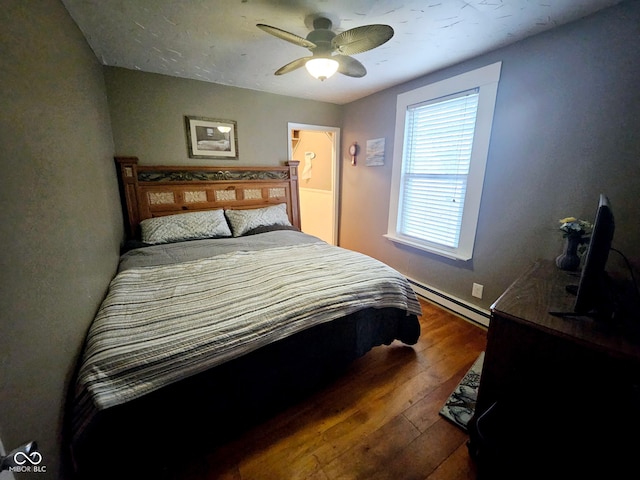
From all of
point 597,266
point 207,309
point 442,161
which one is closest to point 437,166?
point 442,161

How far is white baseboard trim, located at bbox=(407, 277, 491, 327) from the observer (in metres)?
2.28

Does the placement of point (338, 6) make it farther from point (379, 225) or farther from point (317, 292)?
point (379, 225)

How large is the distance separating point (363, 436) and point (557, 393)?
0.90m

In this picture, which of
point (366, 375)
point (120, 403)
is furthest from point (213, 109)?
point (366, 375)

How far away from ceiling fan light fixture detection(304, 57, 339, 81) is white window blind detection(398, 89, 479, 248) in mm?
1331

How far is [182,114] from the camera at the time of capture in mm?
2688

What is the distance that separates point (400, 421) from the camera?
142 centimetres

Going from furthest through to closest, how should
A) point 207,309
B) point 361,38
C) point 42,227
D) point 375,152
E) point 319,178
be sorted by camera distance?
point 319,178 → point 375,152 → point 361,38 → point 207,309 → point 42,227

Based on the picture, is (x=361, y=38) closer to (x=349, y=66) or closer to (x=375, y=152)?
(x=349, y=66)

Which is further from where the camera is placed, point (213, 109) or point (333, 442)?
point (213, 109)

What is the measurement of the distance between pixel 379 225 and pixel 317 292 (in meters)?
2.03

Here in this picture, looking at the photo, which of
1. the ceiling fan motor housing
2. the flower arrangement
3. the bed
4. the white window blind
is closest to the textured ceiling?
the ceiling fan motor housing

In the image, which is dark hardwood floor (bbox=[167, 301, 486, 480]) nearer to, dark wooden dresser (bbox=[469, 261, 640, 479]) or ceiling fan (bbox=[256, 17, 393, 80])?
dark wooden dresser (bbox=[469, 261, 640, 479])

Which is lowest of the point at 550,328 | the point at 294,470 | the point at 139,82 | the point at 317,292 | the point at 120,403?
the point at 294,470
